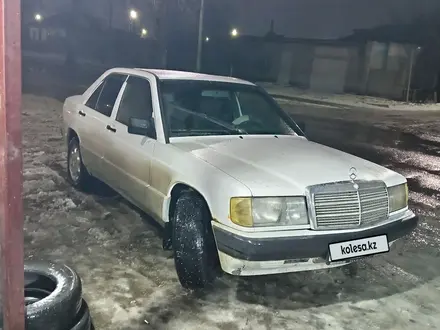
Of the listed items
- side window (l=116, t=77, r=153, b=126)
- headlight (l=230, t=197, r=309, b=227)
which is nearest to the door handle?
side window (l=116, t=77, r=153, b=126)

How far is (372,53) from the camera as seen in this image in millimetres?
32406

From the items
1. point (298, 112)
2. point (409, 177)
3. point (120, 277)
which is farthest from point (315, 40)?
point (120, 277)

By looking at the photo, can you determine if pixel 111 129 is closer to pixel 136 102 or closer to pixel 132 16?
pixel 136 102

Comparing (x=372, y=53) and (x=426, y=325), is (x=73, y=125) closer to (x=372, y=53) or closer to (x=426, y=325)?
(x=426, y=325)

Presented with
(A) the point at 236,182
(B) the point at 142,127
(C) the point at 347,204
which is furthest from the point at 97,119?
(C) the point at 347,204

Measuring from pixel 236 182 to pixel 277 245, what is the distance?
505mm

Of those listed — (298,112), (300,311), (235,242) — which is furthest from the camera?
(298,112)

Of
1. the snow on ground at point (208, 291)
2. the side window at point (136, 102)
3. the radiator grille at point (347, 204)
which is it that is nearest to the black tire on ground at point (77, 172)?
the snow on ground at point (208, 291)

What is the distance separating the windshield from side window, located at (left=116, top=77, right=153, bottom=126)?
0.63 feet

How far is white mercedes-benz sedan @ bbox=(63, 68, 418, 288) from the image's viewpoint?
3.44 metres

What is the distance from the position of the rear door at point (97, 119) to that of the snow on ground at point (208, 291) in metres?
0.56

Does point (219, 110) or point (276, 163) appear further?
point (219, 110)

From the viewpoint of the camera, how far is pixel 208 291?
3.88m

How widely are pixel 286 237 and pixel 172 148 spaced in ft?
4.27
